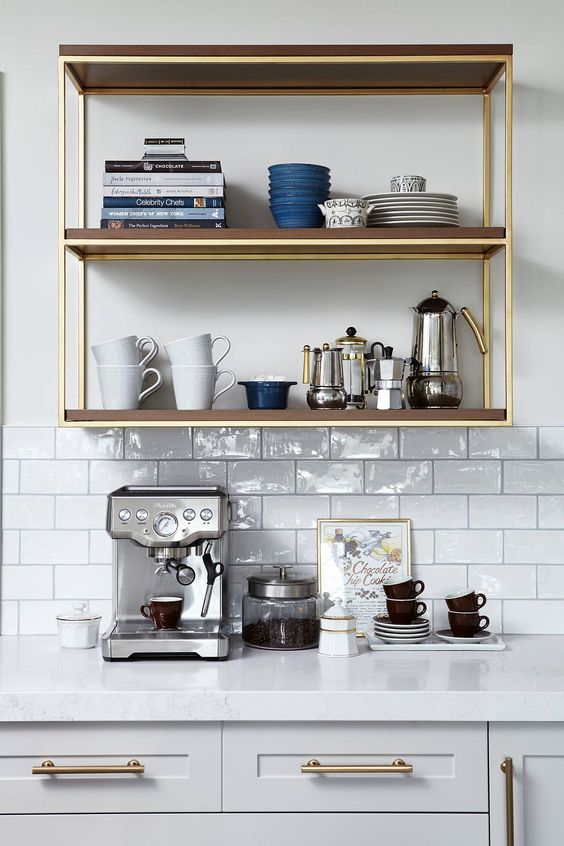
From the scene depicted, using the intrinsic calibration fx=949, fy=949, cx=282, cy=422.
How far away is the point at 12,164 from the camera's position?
2574 mm

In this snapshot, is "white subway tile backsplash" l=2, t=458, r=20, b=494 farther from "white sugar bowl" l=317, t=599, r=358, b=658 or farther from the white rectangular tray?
the white rectangular tray

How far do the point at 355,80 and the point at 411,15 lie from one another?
10.7 inches

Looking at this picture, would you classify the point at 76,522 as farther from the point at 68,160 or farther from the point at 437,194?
the point at 437,194

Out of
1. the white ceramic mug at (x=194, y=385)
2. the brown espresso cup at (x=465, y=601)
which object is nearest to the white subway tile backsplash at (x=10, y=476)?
the white ceramic mug at (x=194, y=385)

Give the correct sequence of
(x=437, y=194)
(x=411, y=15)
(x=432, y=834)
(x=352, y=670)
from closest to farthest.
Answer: (x=432, y=834)
(x=352, y=670)
(x=437, y=194)
(x=411, y=15)

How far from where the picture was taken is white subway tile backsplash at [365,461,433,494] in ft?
8.46

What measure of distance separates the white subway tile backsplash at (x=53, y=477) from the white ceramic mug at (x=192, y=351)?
437 millimetres

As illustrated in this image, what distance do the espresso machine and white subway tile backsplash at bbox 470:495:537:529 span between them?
0.71 meters

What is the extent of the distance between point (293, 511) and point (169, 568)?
0.41 metres

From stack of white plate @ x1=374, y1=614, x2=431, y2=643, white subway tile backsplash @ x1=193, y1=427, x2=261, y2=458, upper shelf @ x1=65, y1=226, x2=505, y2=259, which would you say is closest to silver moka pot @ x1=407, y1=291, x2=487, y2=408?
upper shelf @ x1=65, y1=226, x2=505, y2=259

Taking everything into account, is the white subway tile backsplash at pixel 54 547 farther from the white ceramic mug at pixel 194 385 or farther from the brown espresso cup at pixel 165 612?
the white ceramic mug at pixel 194 385

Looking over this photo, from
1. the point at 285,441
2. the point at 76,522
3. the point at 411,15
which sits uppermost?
the point at 411,15

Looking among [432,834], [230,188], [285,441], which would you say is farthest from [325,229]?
[432,834]

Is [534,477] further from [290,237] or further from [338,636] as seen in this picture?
[290,237]
